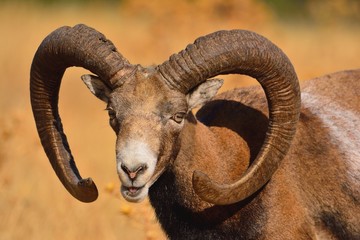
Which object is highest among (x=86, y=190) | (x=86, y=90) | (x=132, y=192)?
(x=132, y=192)

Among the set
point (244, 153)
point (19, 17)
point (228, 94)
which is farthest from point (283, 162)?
point (19, 17)

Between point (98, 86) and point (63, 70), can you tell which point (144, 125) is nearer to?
point (98, 86)

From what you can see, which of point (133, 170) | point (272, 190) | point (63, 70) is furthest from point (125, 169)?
point (63, 70)

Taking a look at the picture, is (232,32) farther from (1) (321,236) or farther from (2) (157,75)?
(1) (321,236)

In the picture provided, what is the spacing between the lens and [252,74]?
9.75 m

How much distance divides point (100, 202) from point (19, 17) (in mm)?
18455

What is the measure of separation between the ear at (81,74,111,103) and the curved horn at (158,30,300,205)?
0.80 meters

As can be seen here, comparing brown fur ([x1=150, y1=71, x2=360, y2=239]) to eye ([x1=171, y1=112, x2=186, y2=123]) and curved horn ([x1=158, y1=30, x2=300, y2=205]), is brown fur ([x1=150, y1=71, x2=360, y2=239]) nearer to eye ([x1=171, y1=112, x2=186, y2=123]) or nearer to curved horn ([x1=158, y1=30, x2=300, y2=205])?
eye ([x1=171, y1=112, x2=186, y2=123])

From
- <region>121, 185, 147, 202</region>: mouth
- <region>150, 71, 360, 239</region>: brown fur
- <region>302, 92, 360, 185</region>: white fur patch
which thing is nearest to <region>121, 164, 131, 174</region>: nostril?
<region>121, 185, 147, 202</region>: mouth

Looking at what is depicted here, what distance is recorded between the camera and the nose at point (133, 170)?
877cm

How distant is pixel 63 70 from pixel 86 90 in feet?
52.6

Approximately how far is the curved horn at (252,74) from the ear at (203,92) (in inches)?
6.0

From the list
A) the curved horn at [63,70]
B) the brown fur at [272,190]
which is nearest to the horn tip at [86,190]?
the curved horn at [63,70]

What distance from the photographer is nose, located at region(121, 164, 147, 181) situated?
877 cm
